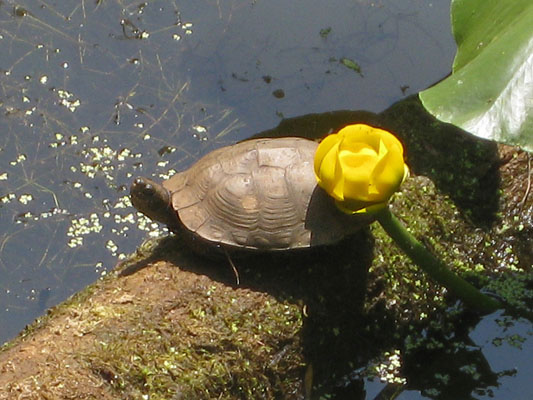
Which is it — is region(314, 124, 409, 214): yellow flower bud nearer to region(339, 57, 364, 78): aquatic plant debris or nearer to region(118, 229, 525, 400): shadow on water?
region(118, 229, 525, 400): shadow on water

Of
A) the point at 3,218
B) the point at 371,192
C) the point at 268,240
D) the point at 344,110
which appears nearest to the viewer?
the point at 371,192

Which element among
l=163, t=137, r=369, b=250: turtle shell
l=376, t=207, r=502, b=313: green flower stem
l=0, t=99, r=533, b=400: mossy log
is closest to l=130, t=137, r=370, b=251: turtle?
l=163, t=137, r=369, b=250: turtle shell

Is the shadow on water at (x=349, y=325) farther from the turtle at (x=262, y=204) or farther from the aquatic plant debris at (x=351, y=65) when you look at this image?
the aquatic plant debris at (x=351, y=65)

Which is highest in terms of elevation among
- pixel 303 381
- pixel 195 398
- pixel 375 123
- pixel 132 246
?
pixel 375 123

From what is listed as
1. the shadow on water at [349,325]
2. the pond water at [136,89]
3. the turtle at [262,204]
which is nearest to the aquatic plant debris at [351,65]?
the pond water at [136,89]

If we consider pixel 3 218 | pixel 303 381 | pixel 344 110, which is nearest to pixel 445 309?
pixel 303 381

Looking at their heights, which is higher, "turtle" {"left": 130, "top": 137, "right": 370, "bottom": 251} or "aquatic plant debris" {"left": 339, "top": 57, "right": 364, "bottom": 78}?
"aquatic plant debris" {"left": 339, "top": 57, "right": 364, "bottom": 78}

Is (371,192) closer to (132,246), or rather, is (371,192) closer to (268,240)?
(268,240)
